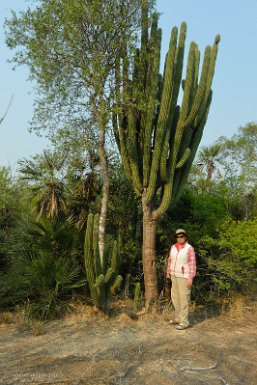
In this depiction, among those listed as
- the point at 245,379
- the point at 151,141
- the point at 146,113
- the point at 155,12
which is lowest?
the point at 245,379

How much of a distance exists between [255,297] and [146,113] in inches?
216

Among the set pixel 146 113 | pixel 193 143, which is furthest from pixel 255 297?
pixel 146 113

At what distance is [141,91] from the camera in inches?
342

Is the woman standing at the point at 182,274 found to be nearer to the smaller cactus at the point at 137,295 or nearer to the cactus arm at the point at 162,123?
the smaller cactus at the point at 137,295

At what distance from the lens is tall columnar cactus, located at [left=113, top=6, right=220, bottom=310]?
836 centimetres

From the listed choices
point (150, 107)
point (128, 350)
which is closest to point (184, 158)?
point (150, 107)

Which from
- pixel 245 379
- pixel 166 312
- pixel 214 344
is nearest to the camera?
pixel 245 379

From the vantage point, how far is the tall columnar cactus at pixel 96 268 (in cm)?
772

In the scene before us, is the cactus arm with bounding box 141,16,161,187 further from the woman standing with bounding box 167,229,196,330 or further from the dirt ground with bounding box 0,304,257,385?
the dirt ground with bounding box 0,304,257,385

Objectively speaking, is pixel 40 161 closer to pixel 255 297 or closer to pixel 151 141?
pixel 151 141

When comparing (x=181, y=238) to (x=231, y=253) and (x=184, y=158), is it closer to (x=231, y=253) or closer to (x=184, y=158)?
(x=184, y=158)

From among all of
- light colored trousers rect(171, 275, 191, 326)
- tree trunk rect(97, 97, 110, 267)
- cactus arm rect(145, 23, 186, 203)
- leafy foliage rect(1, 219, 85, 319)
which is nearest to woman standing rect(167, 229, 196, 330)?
light colored trousers rect(171, 275, 191, 326)

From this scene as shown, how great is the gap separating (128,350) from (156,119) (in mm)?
4667

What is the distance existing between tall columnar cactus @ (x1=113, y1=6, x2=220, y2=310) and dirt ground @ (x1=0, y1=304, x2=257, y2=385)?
1.36 m
